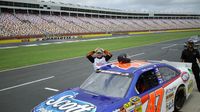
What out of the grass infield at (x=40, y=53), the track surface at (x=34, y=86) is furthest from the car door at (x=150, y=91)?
the grass infield at (x=40, y=53)

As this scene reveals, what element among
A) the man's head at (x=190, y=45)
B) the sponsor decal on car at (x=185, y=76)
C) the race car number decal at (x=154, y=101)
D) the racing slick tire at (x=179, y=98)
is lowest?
the racing slick tire at (x=179, y=98)

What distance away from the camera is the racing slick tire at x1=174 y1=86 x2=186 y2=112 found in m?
5.40

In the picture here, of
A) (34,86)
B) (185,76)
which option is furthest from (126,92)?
(34,86)

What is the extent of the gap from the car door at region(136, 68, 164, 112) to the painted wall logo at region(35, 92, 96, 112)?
1157 mm

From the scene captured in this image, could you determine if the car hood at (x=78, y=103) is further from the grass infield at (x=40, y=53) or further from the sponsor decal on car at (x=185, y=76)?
the grass infield at (x=40, y=53)

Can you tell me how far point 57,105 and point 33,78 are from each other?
21.8ft

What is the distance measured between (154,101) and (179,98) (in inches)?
57.1

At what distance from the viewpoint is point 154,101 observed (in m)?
4.50

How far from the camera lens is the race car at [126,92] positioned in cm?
388

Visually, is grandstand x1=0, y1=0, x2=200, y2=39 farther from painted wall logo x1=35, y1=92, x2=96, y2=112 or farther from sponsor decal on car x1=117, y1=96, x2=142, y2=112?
sponsor decal on car x1=117, y1=96, x2=142, y2=112

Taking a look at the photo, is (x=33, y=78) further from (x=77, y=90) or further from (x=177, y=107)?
(x=177, y=107)

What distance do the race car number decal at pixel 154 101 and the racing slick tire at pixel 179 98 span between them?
88 cm

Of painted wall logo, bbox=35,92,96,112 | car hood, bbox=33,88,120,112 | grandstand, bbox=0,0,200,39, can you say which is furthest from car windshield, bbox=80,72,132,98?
grandstand, bbox=0,0,200,39

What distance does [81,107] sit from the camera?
12.4 ft
